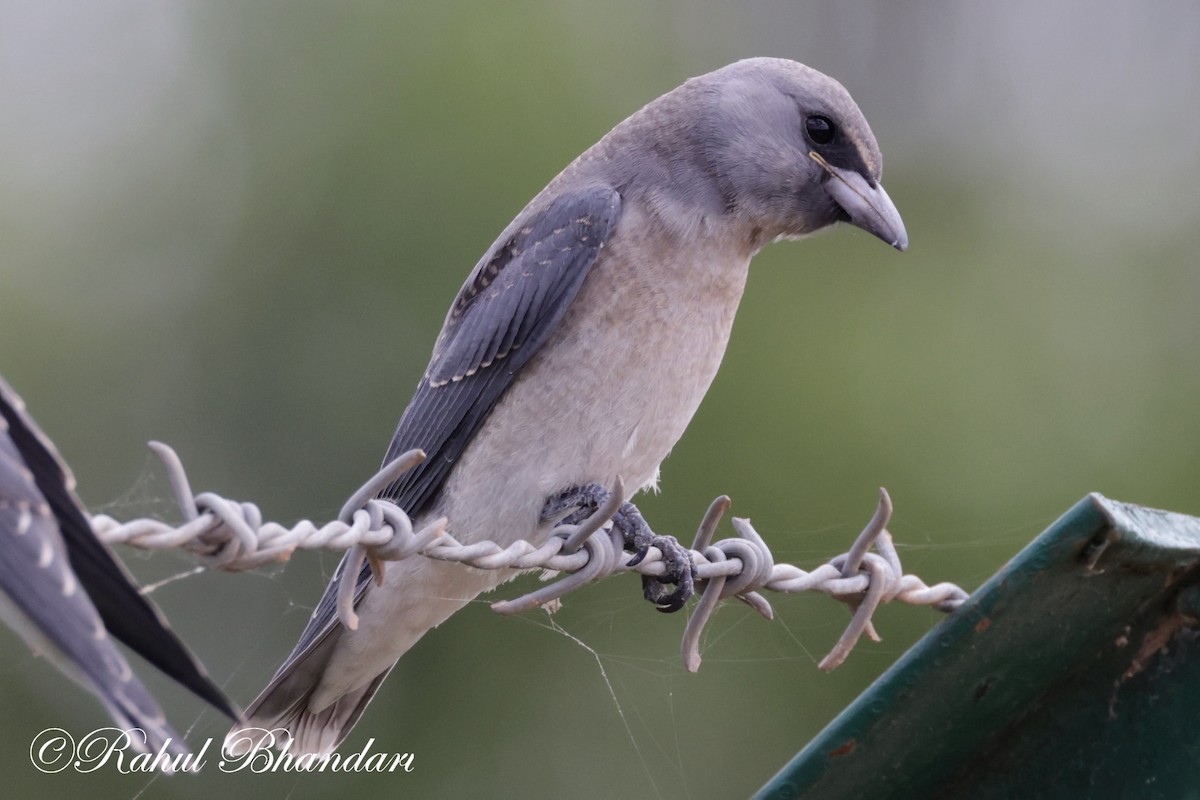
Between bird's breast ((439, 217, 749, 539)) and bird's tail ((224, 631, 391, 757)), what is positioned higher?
bird's breast ((439, 217, 749, 539))

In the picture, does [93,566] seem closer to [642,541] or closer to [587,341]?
[642,541]

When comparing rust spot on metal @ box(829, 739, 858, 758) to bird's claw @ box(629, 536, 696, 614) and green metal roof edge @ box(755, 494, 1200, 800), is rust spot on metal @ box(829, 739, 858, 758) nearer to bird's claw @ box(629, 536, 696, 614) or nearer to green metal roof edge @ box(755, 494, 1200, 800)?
green metal roof edge @ box(755, 494, 1200, 800)

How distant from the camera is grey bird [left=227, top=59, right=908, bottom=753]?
11.3ft

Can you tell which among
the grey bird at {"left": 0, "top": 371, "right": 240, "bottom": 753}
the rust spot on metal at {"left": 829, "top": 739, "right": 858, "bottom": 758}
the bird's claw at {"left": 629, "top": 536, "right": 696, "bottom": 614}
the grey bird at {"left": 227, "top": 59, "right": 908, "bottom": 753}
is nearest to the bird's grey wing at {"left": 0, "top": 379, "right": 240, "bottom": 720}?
the grey bird at {"left": 0, "top": 371, "right": 240, "bottom": 753}

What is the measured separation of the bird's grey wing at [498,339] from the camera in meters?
3.51

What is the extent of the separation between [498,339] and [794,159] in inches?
37.7

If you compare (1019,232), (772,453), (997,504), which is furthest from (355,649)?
(1019,232)

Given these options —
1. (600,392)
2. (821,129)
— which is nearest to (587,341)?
(600,392)

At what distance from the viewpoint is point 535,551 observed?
99.6 inches

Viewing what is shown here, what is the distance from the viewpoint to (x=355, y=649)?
353cm

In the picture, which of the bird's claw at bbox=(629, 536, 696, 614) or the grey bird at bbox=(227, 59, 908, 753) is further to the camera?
the grey bird at bbox=(227, 59, 908, 753)

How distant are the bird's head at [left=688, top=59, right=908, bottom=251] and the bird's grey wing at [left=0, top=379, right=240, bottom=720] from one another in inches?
85.6

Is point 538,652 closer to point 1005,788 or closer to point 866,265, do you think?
point 866,265

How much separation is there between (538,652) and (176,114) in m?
3.82
